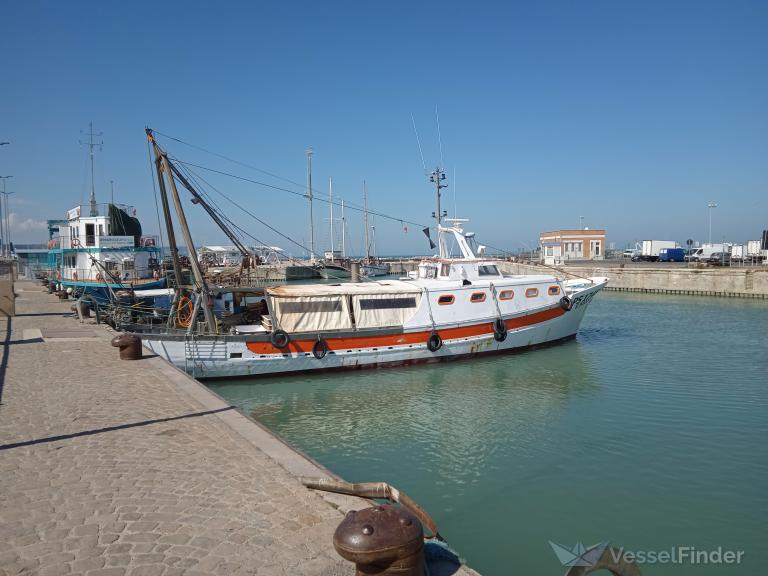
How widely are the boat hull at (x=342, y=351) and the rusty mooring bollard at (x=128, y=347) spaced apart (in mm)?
1373

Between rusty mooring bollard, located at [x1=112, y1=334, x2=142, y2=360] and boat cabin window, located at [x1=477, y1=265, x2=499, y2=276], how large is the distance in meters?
13.2

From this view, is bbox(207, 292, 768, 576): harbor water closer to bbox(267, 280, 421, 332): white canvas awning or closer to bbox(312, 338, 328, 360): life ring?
bbox(312, 338, 328, 360): life ring

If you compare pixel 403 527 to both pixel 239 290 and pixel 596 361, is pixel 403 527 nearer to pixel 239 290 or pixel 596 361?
pixel 239 290

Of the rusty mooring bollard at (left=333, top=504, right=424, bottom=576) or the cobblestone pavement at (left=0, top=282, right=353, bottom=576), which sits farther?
the cobblestone pavement at (left=0, top=282, right=353, bottom=576)

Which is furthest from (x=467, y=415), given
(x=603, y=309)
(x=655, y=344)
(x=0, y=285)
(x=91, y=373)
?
(x=603, y=309)

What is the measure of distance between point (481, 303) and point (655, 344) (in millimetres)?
9692

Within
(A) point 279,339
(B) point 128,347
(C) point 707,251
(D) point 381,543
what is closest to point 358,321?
(A) point 279,339

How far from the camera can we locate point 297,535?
5.72m

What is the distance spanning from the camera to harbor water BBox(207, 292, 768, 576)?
27.7 feet

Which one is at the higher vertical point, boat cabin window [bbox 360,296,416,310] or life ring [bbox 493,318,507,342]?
boat cabin window [bbox 360,296,416,310]

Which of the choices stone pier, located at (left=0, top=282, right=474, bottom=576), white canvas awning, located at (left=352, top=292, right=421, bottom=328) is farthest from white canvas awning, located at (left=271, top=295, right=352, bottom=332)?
stone pier, located at (left=0, top=282, right=474, bottom=576)

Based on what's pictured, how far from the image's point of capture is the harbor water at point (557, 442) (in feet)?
27.7

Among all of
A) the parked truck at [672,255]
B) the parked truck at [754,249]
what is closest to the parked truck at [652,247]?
the parked truck at [672,255]

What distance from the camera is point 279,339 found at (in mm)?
17609
